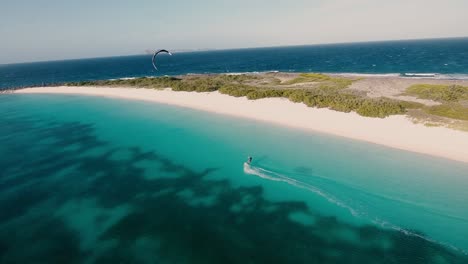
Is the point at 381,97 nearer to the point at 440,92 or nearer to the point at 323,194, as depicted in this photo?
the point at 440,92

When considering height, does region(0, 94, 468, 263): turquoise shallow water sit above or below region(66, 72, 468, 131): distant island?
below

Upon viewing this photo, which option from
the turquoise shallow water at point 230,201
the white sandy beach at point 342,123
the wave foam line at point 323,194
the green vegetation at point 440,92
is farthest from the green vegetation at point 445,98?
the wave foam line at point 323,194

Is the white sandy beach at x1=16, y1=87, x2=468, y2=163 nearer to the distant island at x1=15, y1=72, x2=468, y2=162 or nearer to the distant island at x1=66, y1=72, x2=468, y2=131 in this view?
the distant island at x1=15, y1=72, x2=468, y2=162

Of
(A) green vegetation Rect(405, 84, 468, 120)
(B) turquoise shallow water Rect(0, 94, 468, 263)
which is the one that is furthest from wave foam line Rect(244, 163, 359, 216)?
(A) green vegetation Rect(405, 84, 468, 120)

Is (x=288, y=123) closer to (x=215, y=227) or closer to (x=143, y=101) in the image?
(x=215, y=227)

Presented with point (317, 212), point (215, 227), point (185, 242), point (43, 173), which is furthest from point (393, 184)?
point (43, 173)
